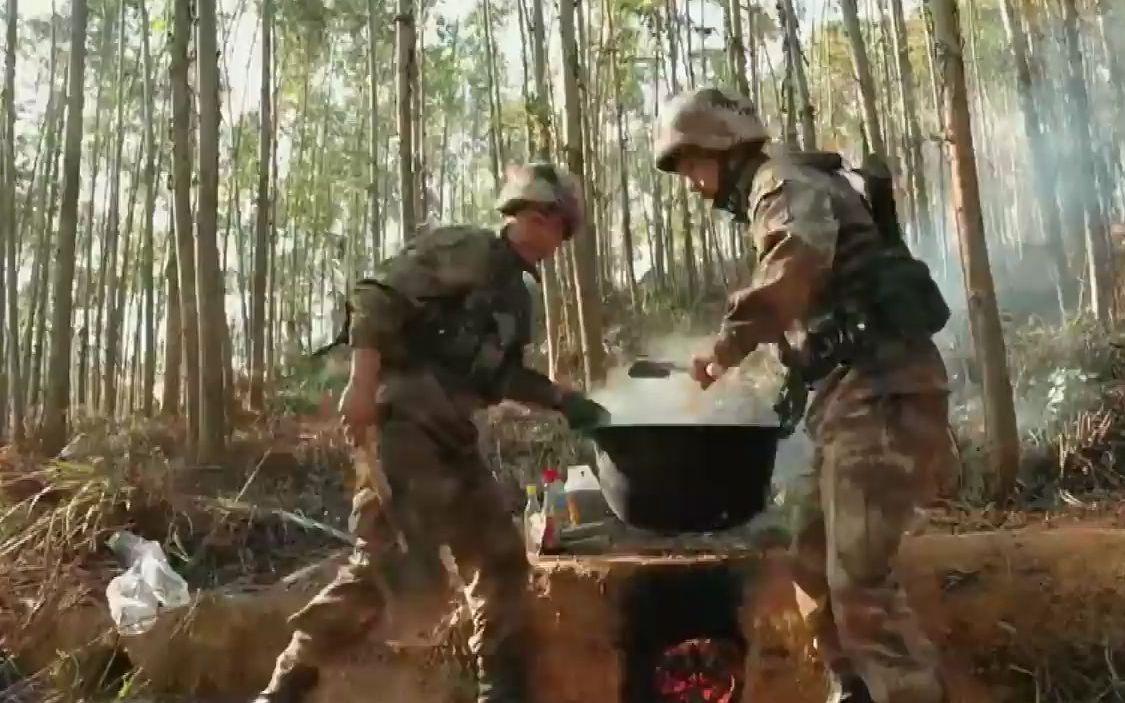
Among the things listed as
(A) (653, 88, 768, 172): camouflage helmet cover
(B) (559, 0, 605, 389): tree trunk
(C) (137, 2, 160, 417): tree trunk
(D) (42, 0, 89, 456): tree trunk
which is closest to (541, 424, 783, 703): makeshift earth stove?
(A) (653, 88, 768, 172): camouflage helmet cover

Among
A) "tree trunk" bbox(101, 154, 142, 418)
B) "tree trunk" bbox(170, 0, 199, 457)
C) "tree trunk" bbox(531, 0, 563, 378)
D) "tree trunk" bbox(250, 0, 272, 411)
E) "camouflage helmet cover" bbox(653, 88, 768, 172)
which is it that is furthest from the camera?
"tree trunk" bbox(101, 154, 142, 418)

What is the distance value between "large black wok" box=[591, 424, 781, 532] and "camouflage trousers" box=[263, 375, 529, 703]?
325mm

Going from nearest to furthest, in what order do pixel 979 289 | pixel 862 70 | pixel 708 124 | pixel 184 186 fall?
pixel 708 124 → pixel 979 289 → pixel 184 186 → pixel 862 70

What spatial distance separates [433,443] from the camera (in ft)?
7.45

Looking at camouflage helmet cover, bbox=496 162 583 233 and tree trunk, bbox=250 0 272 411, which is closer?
camouflage helmet cover, bbox=496 162 583 233

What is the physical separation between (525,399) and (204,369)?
9.31ft

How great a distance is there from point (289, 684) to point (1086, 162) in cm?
762

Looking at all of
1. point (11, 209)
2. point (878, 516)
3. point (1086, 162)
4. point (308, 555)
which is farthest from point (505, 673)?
point (1086, 162)

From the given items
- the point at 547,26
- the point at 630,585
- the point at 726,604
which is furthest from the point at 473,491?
the point at 547,26

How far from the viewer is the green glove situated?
2363 mm

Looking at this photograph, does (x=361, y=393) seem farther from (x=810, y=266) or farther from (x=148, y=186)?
(x=148, y=186)

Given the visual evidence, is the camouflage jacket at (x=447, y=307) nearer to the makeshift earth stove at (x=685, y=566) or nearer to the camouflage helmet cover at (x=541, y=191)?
the camouflage helmet cover at (x=541, y=191)

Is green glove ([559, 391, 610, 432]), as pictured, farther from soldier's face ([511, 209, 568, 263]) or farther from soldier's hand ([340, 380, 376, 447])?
soldier's hand ([340, 380, 376, 447])

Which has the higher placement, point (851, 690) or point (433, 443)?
point (433, 443)
